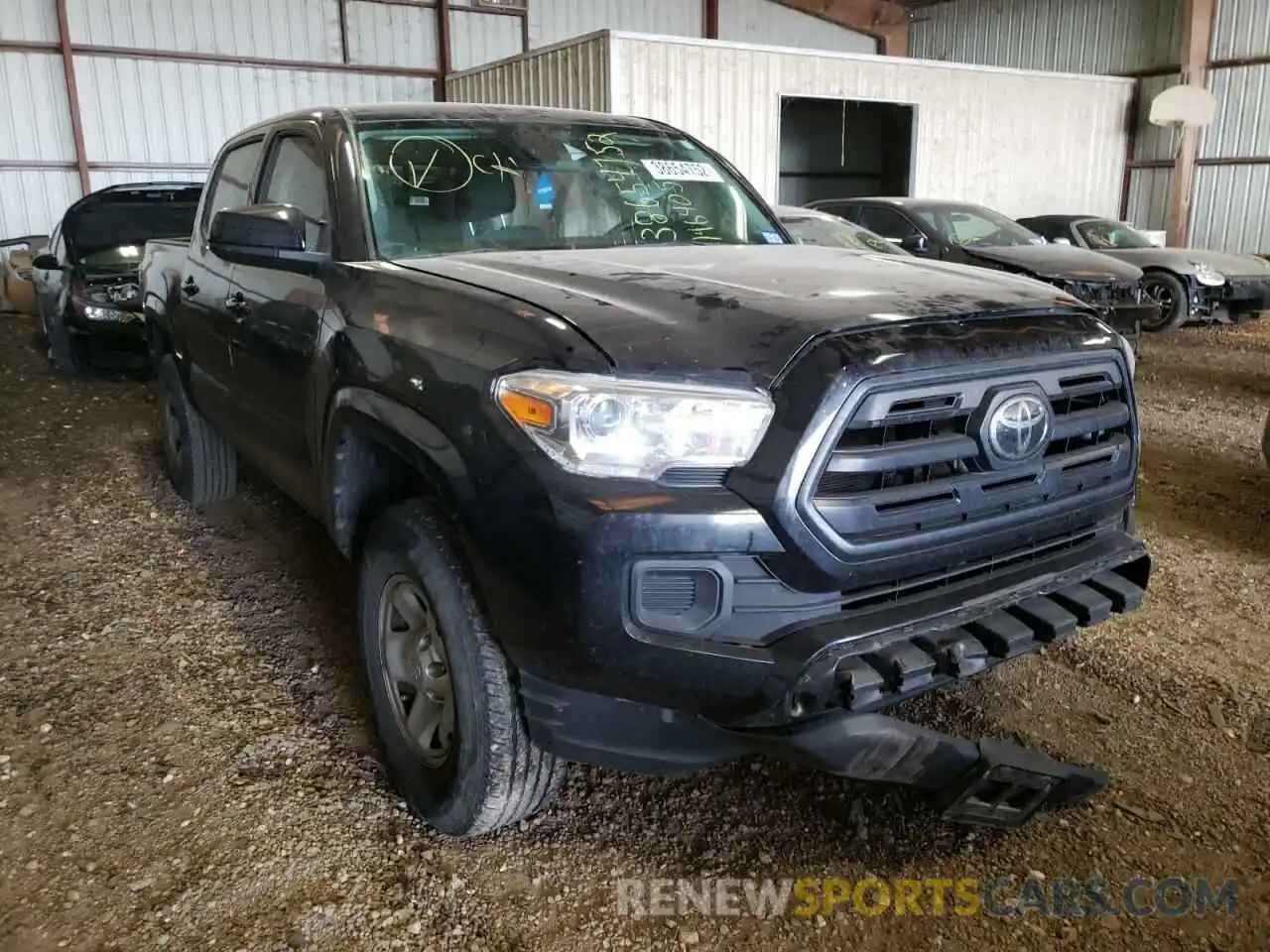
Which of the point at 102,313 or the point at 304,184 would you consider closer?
the point at 304,184

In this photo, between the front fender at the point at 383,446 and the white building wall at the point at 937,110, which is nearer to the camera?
the front fender at the point at 383,446

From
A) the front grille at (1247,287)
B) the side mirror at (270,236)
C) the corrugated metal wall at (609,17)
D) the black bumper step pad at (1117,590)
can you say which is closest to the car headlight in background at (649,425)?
the black bumper step pad at (1117,590)

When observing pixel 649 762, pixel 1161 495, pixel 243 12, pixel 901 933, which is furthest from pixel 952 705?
pixel 243 12

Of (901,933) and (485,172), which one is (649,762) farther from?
(485,172)

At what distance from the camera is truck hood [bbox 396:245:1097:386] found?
1.96m

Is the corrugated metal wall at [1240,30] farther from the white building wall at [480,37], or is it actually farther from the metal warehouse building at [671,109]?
the white building wall at [480,37]

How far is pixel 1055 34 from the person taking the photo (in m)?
18.5

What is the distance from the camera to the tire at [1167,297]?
10570mm

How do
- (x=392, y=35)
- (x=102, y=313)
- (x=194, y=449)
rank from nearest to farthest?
(x=194, y=449) → (x=102, y=313) → (x=392, y=35)

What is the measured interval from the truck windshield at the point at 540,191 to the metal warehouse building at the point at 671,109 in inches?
334

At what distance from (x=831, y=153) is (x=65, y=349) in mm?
16643

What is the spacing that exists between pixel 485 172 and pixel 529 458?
4.98ft

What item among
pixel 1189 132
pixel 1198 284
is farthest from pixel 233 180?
pixel 1189 132

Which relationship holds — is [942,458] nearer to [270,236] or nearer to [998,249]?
[270,236]
